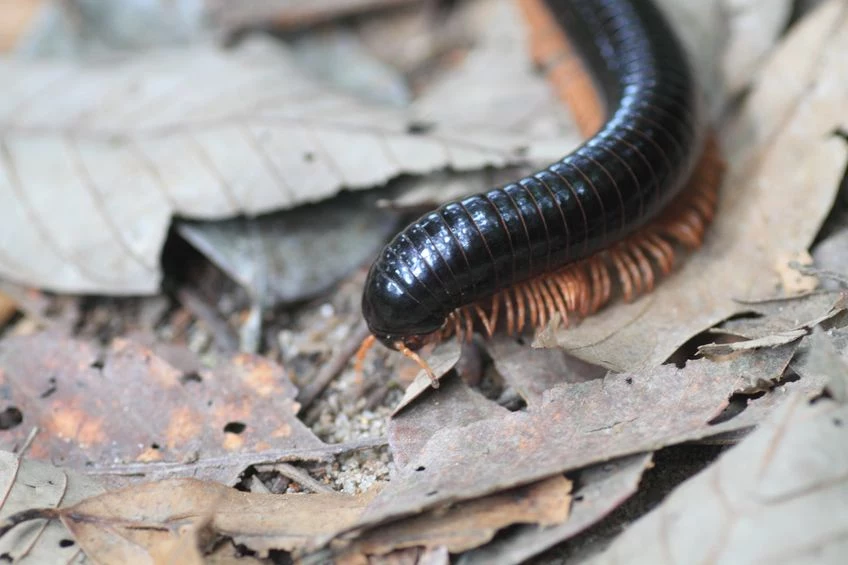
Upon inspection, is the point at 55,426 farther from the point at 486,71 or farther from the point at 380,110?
the point at 486,71

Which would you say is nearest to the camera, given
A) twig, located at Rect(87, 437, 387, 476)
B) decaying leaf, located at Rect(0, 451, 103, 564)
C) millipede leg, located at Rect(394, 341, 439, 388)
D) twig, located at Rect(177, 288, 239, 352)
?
decaying leaf, located at Rect(0, 451, 103, 564)

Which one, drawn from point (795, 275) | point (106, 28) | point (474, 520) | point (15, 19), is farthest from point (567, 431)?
point (15, 19)

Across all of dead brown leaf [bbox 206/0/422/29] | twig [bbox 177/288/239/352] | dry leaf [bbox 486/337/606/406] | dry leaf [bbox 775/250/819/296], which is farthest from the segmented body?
dead brown leaf [bbox 206/0/422/29]

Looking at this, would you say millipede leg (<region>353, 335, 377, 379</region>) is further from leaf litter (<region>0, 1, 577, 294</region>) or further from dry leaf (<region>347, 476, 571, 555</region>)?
dry leaf (<region>347, 476, 571, 555</region>)

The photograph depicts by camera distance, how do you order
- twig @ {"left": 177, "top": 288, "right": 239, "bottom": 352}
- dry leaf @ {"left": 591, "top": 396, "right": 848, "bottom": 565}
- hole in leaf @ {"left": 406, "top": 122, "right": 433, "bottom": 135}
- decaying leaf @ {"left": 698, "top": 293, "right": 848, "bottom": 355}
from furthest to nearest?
hole in leaf @ {"left": 406, "top": 122, "right": 433, "bottom": 135} → twig @ {"left": 177, "top": 288, "right": 239, "bottom": 352} → decaying leaf @ {"left": 698, "top": 293, "right": 848, "bottom": 355} → dry leaf @ {"left": 591, "top": 396, "right": 848, "bottom": 565}

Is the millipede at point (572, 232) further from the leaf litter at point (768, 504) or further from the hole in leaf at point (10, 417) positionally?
the hole in leaf at point (10, 417)

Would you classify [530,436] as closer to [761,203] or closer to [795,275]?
[795,275]
